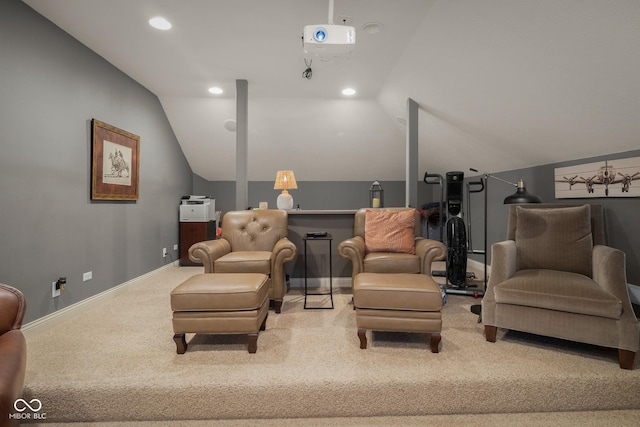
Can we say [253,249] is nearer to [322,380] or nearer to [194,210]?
[322,380]

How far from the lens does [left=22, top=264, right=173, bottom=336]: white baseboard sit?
8.59 feet

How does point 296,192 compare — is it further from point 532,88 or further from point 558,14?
point 558,14

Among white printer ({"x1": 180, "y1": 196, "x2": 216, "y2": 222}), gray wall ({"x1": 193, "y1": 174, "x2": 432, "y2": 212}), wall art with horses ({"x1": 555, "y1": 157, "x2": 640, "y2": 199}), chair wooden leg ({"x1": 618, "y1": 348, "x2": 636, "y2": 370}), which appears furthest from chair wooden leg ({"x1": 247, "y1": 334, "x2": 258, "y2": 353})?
gray wall ({"x1": 193, "y1": 174, "x2": 432, "y2": 212})

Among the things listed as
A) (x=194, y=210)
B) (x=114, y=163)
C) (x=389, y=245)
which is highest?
(x=114, y=163)

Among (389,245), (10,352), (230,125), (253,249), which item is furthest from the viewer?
(230,125)

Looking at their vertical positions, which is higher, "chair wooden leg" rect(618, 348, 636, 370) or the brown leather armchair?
the brown leather armchair

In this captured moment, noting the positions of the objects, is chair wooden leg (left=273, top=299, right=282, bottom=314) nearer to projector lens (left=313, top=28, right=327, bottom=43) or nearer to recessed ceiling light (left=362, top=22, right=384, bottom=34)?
projector lens (left=313, top=28, right=327, bottom=43)

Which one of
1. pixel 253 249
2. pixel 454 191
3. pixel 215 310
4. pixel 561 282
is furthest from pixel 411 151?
pixel 215 310

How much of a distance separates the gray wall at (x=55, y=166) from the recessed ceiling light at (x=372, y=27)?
281cm

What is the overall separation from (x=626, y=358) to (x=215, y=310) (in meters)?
2.58

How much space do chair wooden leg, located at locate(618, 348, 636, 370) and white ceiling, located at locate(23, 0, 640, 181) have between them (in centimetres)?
172

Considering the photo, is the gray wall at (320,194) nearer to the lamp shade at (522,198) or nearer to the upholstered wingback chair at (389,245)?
the upholstered wingback chair at (389,245)

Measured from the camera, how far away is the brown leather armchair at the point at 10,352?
3.79ft

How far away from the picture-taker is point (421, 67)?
3.62m
